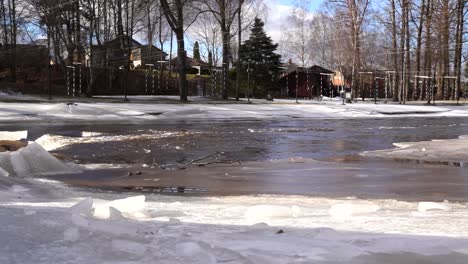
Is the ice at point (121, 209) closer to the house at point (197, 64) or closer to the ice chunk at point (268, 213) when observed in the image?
the ice chunk at point (268, 213)

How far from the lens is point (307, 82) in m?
81.8

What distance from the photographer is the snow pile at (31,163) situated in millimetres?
10539

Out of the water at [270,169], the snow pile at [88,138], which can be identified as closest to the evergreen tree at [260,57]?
the snow pile at [88,138]

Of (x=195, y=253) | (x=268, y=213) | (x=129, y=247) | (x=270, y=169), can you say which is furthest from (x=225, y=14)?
(x=195, y=253)

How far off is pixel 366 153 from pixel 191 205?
8749mm

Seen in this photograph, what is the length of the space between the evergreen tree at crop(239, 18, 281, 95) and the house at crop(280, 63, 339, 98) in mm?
10051

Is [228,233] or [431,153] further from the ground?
[228,233]

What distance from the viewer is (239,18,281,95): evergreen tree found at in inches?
2670

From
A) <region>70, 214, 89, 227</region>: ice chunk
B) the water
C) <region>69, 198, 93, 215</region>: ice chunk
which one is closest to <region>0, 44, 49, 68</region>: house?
the water

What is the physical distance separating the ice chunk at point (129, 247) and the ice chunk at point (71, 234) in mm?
329

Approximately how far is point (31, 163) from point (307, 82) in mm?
72670

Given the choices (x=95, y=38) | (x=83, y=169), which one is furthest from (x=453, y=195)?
(x=95, y=38)

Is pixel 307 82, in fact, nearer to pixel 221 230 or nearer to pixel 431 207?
pixel 431 207

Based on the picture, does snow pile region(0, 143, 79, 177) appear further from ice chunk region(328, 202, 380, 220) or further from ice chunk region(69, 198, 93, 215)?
ice chunk region(328, 202, 380, 220)
